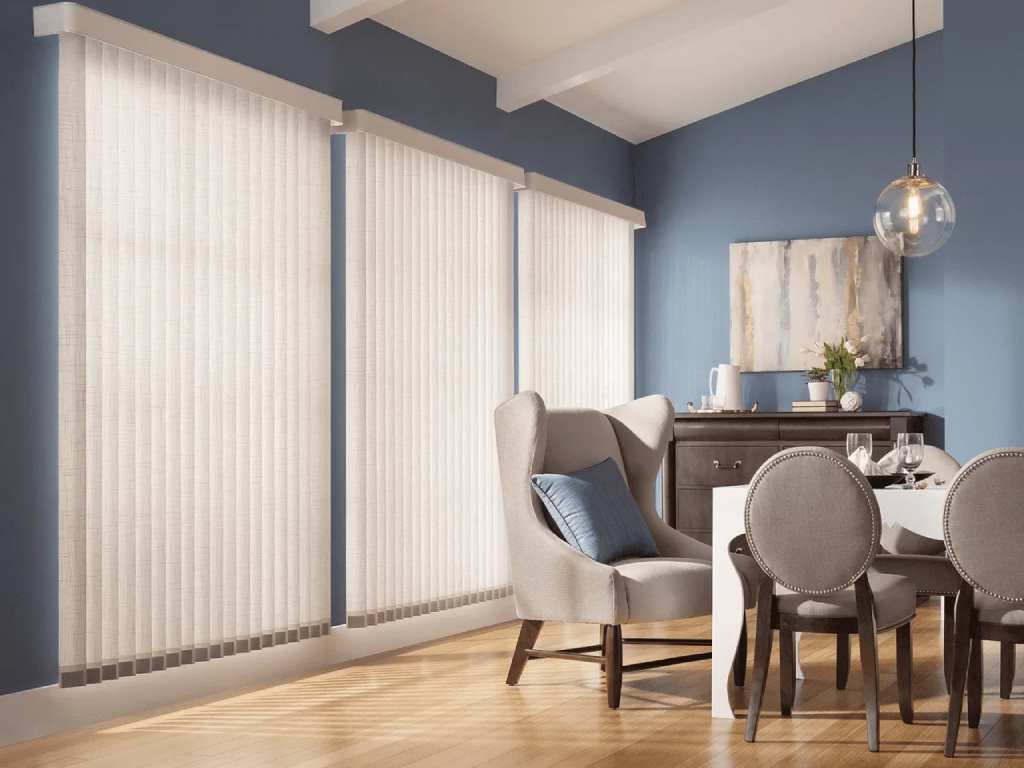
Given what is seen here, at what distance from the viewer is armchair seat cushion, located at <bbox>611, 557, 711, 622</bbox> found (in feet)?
13.5

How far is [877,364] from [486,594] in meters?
2.63

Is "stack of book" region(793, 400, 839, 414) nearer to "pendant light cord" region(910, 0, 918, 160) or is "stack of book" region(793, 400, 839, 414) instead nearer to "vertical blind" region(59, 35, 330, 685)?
"pendant light cord" region(910, 0, 918, 160)

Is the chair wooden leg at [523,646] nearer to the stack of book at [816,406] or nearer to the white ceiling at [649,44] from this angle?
the white ceiling at [649,44]

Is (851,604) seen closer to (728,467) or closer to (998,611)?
(998,611)

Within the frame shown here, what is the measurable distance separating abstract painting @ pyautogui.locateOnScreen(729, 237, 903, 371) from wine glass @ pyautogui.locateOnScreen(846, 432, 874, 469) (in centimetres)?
303

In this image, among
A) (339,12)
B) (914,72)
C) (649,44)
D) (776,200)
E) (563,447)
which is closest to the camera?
(563,447)

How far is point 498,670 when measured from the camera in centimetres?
486

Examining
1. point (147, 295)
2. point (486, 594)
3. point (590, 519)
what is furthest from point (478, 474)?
point (147, 295)

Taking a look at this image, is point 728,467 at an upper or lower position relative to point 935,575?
upper

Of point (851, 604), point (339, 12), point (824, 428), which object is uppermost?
point (339, 12)

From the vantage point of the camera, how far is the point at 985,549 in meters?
3.43

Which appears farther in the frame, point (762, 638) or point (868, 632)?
point (762, 638)

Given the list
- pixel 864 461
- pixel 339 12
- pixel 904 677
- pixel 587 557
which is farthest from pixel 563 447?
pixel 339 12

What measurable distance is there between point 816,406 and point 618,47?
2.26m
